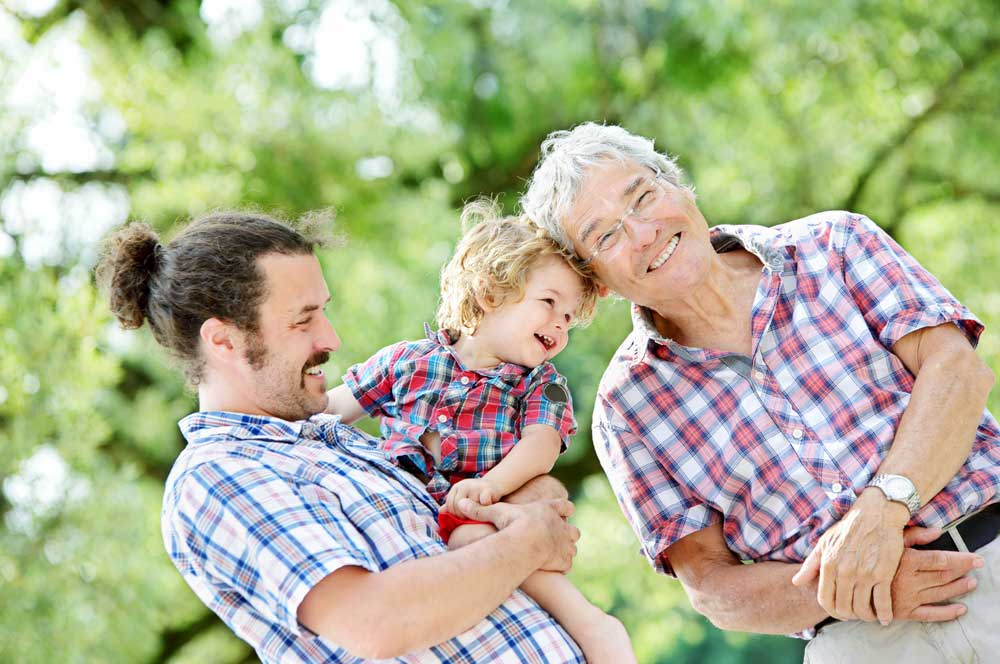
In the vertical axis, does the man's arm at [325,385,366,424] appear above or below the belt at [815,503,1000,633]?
above

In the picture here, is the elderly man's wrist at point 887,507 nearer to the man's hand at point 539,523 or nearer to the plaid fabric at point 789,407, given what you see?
the plaid fabric at point 789,407

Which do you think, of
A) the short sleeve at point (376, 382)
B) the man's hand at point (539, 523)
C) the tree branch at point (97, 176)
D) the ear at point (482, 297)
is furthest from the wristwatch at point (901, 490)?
the tree branch at point (97, 176)

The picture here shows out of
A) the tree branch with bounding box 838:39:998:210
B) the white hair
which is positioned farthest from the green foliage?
the white hair

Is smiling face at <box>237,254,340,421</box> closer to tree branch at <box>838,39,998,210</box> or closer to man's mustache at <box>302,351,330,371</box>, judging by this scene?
man's mustache at <box>302,351,330,371</box>

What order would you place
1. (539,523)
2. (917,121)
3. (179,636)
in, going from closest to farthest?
(539,523), (179,636), (917,121)

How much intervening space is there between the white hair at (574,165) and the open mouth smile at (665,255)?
5.9 inches

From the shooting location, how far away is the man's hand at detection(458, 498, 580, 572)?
1723 mm

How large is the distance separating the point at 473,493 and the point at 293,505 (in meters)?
0.36

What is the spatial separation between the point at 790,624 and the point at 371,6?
4.98 meters

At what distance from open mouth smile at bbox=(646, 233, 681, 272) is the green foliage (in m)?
3.49

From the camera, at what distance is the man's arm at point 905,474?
1.77 m

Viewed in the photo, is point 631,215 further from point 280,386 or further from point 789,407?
point 280,386

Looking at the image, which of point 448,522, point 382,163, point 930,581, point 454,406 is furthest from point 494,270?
point 382,163

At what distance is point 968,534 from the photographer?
73.6 inches
